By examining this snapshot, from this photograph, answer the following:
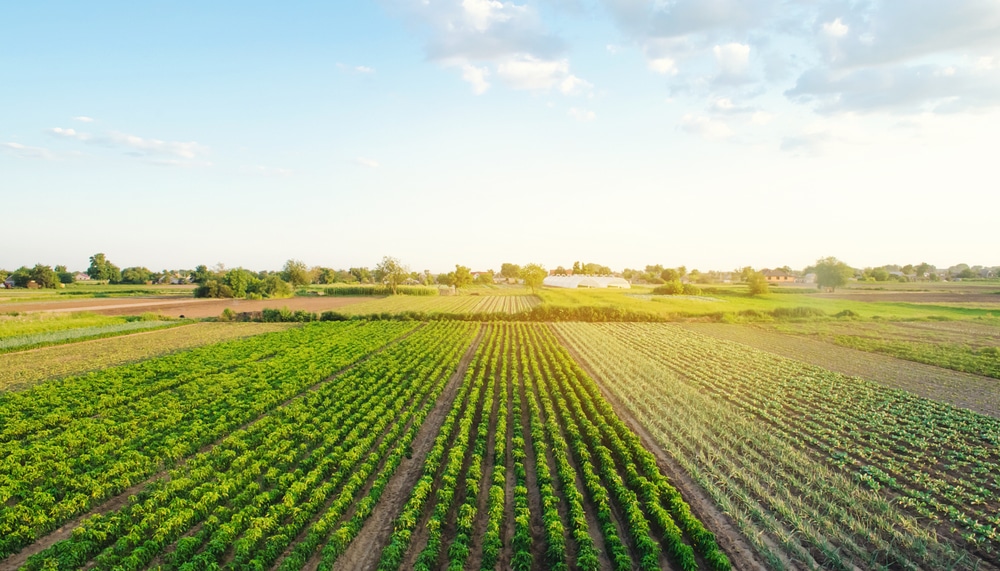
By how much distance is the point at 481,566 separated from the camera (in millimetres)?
8797

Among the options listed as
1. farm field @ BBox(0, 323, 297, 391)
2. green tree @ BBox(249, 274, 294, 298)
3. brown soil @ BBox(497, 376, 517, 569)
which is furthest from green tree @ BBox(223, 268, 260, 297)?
brown soil @ BBox(497, 376, 517, 569)

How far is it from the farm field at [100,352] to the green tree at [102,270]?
4963 inches

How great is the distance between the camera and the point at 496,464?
44.2ft

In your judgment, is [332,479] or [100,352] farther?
[100,352]

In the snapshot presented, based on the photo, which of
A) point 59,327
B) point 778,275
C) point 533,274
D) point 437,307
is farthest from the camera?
point 778,275

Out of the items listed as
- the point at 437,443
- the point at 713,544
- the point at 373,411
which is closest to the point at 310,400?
the point at 373,411

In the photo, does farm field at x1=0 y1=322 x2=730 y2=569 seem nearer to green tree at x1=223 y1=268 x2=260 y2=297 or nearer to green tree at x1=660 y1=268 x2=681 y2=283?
green tree at x1=223 y1=268 x2=260 y2=297

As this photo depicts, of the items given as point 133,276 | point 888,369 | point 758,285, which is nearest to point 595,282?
point 758,285

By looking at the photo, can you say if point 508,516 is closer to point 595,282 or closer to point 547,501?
point 547,501

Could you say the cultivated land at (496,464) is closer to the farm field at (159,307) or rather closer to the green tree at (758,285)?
the farm field at (159,307)

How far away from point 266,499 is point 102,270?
177 m

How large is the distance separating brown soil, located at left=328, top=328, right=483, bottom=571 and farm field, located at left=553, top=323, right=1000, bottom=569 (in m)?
8.48

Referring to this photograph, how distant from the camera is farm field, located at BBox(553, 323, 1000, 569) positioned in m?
9.73

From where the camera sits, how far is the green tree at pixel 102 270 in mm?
138650
